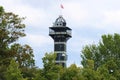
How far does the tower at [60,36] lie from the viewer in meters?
95.8

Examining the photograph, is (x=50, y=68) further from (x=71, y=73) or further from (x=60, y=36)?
(x=60, y=36)

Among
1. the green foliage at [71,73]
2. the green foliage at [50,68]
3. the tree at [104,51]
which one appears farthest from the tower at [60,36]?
the green foliage at [50,68]

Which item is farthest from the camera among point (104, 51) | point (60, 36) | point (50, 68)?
point (60, 36)

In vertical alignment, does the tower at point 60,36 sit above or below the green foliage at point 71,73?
above

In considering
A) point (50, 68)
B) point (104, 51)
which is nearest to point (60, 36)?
point (104, 51)

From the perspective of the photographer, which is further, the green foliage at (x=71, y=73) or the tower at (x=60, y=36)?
the tower at (x=60, y=36)

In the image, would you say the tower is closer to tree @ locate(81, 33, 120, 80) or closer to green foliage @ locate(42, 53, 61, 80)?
tree @ locate(81, 33, 120, 80)

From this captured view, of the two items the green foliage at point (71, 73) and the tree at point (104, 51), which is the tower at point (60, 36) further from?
the green foliage at point (71, 73)

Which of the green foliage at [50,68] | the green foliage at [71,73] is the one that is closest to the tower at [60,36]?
the green foliage at [71,73]

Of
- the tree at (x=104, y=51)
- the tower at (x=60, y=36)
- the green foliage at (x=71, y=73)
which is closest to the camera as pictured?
the green foliage at (x=71, y=73)

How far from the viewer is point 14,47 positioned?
6838 centimetres

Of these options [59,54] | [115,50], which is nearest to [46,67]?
[115,50]

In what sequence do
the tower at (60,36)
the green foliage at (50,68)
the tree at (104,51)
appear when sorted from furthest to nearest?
the tower at (60,36) < the tree at (104,51) < the green foliage at (50,68)

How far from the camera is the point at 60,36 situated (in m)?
97.1
